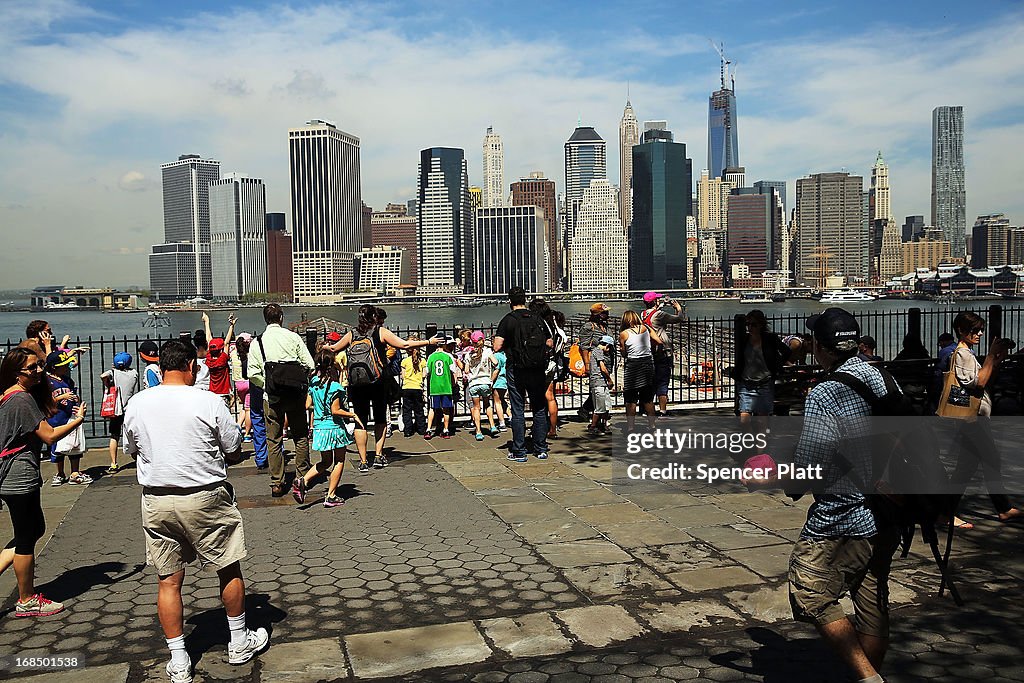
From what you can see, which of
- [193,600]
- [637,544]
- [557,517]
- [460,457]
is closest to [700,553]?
[637,544]

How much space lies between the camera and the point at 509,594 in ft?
17.7

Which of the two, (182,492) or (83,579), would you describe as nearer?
(182,492)

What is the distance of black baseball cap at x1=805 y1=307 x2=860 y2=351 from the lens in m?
3.75

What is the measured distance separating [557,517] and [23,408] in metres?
4.08

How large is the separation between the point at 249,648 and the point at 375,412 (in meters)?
5.04

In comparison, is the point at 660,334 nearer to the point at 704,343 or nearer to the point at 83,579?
the point at 83,579

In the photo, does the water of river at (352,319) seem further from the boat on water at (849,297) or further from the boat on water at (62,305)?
the boat on water at (849,297)

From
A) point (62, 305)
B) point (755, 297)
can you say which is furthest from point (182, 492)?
point (62, 305)

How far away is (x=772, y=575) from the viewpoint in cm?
564

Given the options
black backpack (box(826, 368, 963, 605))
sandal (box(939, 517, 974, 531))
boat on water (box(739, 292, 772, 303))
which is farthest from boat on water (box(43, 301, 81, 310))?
black backpack (box(826, 368, 963, 605))

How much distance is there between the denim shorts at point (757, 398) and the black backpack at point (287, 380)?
4.43 metres

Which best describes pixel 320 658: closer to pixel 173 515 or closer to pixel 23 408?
pixel 173 515

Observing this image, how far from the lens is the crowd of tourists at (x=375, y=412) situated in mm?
3588

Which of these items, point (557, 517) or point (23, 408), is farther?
point (557, 517)
